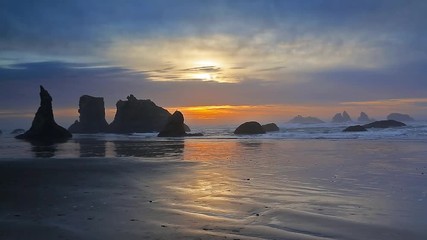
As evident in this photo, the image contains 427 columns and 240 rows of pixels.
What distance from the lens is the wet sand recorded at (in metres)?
8.00

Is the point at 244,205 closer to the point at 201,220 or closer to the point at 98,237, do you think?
the point at 201,220

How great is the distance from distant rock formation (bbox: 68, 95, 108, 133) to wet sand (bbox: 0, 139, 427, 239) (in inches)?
5099

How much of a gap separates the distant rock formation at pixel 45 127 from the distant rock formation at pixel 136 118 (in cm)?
5105

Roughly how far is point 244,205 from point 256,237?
123 inches

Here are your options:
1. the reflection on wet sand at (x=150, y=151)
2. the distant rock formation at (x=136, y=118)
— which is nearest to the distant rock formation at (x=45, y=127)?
the reflection on wet sand at (x=150, y=151)

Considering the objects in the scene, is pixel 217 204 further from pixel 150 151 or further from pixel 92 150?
pixel 92 150

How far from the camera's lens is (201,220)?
29.3 feet

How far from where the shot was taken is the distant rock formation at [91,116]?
143500 millimetres

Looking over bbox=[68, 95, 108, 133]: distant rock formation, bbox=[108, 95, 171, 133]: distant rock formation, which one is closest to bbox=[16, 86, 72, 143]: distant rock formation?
bbox=[108, 95, 171, 133]: distant rock formation

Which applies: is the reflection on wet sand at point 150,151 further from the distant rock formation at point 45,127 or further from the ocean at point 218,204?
the distant rock formation at point 45,127

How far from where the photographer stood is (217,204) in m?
10.8

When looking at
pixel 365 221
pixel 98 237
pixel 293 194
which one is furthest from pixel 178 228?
pixel 293 194

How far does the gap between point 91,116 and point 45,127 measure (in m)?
65.1

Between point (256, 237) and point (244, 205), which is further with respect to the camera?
point (244, 205)
